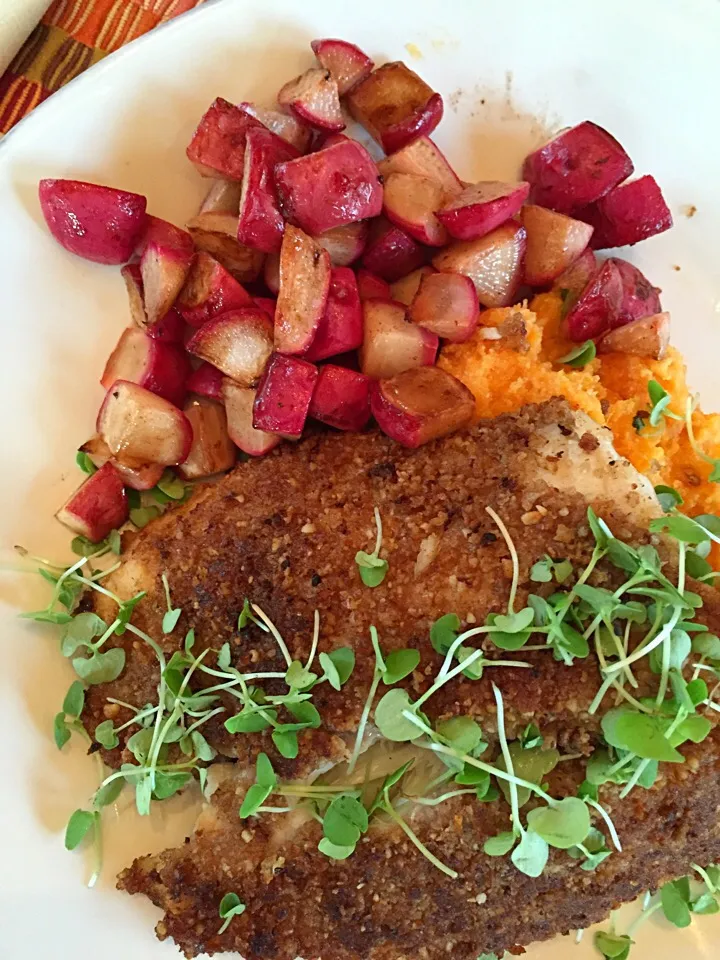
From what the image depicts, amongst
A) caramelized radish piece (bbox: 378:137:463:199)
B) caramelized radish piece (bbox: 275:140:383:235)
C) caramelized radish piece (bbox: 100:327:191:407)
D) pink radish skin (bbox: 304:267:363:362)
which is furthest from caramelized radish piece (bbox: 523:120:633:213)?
caramelized radish piece (bbox: 100:327:191:407)

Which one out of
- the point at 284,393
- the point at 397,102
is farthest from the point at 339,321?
the point at 397,102

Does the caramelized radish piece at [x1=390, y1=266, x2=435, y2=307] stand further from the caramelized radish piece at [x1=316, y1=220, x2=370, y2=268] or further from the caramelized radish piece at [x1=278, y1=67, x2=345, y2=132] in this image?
the caramelized radish piece at [x1=278, y1=67, x2=345, y2=132]

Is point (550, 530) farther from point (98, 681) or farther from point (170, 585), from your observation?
point (98, 681)

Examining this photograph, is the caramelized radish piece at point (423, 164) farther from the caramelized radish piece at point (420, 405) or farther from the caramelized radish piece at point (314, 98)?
the caramelized radish piece at point (420, 405)

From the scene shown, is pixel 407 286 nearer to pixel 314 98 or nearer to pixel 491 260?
pixel 491 260

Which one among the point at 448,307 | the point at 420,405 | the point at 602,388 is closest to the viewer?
the point at 420,405
